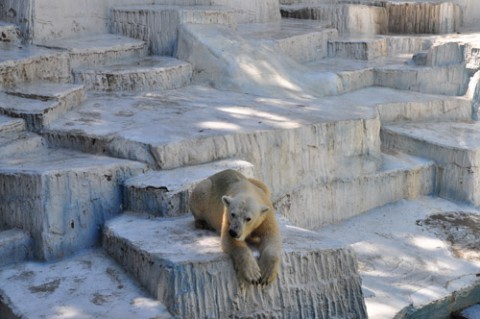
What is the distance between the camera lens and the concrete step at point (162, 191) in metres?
5.61

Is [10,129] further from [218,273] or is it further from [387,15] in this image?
[387,15]

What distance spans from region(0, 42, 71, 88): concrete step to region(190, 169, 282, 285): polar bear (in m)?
2.97

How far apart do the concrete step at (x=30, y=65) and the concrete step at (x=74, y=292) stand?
2400 millimetres

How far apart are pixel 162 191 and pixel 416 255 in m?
2.72

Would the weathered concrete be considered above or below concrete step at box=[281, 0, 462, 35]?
below

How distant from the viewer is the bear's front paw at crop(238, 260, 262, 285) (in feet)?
15.3

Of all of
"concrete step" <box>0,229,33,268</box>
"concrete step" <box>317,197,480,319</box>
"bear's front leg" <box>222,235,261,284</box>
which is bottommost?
"concrete step" <box>317,197,480,319</box>

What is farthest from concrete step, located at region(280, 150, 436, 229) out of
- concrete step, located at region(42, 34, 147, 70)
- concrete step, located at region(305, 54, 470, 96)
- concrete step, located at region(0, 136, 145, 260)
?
concrete step, located at region(42, 34, 147, 70)

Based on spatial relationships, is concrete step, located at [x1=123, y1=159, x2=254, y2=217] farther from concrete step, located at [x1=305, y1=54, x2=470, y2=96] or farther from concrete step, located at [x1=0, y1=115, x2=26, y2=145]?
concrete step, located at [x1=305, y1=54, x2=470, y2=96]

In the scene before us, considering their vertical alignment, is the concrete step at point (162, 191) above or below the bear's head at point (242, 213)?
below

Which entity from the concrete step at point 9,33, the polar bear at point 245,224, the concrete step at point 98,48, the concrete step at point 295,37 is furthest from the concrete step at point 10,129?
the concrete step at point 295,37

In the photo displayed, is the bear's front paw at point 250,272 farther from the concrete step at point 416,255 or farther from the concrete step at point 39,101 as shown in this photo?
the concrete step at point 39,101

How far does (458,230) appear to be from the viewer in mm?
7762

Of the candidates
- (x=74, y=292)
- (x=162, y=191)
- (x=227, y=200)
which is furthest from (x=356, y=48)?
(x=74, y=292)
